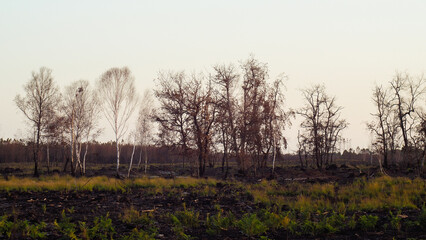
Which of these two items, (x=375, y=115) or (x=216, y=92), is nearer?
(x=216, y=92)

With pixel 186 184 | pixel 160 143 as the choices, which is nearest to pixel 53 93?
pixel 160 143

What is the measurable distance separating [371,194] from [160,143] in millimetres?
20445

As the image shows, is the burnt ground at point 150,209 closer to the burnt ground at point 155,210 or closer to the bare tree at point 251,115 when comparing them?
the burnt ground at point 155,210

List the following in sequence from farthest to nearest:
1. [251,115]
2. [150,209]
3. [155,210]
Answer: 1. [251,115]
2. [150,209]
3. [155,210]

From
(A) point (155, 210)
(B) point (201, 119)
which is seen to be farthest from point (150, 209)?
(B) point (201, 119)

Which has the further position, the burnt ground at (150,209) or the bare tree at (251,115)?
the bare tree at (251,115)

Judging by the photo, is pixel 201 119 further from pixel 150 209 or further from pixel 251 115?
pixel 150 209

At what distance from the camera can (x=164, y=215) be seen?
10.4 metres

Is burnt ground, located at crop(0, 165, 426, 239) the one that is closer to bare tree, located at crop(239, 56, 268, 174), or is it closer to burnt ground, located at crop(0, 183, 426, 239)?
burnt ground, located at crop(0, 183, 426, 239)

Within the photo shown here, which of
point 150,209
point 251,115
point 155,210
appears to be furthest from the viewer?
point 251,115

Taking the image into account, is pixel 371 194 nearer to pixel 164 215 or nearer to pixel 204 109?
pixel 164 215

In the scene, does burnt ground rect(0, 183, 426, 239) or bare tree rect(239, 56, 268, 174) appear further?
bare tree rect(239, 56, 268, 174)

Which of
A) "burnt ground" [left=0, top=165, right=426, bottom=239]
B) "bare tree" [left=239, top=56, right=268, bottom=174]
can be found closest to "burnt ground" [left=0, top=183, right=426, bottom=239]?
"burnt ground" [left=0, top=165, right=426, bottom=239]

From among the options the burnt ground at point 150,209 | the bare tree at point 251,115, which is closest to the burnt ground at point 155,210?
the burnt ground at point 150,209
